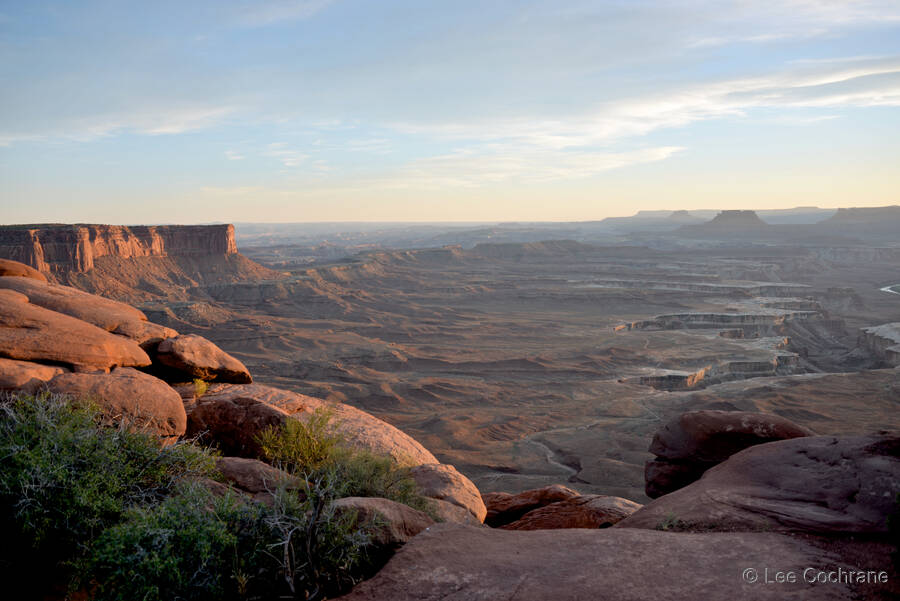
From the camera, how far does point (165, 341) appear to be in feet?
41.2

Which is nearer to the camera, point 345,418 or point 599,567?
point 599,567

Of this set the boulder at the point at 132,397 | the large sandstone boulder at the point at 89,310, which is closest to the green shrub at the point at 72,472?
the boulder at the point at 132,397

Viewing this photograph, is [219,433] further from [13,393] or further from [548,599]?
[548,599]

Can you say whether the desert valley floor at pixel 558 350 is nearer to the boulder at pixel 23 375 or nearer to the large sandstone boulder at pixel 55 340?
the large sandstone boulder at pixel 55 340

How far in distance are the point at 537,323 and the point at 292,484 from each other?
190ft

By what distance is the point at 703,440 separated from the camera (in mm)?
10656

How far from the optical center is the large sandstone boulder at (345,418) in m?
11.6

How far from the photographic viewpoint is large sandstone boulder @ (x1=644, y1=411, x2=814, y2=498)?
34.1 feet

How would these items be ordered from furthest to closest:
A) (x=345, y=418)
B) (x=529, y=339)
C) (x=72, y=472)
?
(x=529, y=339)
(x=345, y=418)
(x=72, y=472)

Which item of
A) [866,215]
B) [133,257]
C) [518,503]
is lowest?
[518,503]

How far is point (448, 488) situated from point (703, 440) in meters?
5.05

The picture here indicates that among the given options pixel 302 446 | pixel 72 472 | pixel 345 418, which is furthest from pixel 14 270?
pixel 72 472

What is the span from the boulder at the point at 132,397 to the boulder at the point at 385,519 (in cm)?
411

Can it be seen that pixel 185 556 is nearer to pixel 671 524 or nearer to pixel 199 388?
pixel 671 524
